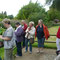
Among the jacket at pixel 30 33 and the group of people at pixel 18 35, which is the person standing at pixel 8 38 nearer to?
the group of people at pixel 18 35

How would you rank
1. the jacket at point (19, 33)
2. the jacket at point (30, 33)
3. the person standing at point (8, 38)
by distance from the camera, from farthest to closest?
the jacket at point (30, 33), the jacket at point (19, 33), the person standing at point (8, 38)

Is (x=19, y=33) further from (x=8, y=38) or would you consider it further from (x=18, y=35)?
(x=8, y=38)

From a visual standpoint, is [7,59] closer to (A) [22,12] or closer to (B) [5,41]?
(B) [5,41]

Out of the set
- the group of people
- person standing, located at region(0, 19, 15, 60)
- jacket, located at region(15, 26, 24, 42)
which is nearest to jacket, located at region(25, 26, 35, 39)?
the group of people

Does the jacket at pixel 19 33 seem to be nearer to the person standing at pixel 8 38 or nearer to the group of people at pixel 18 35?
the group of people at pixel 18 35

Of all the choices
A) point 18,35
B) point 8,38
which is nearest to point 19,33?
point 18,35

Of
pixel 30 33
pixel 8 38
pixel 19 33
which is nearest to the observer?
pixel 8 38

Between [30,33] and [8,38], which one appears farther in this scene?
[30,33]

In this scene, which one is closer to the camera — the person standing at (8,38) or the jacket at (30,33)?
the person standing at (8,38)

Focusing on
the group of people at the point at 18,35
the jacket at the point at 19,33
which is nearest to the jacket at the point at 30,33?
the group of people at the point at 18,35

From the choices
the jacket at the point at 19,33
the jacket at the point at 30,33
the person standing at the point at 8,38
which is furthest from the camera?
the jacket at the point at 30,33

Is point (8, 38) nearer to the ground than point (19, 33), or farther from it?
nearer to the ground

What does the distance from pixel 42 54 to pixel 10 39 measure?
2.72m

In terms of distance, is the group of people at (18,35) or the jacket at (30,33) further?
Answer: the jacket at (30,33)
